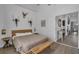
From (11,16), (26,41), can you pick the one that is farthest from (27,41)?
(11,16)

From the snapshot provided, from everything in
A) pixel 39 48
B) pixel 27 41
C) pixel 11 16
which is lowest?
pixel 39 48

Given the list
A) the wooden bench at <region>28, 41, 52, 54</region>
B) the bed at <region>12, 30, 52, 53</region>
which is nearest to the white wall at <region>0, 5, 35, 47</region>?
the bed at <region>12, 30, 52, 53</region>

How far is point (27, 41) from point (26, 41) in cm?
2

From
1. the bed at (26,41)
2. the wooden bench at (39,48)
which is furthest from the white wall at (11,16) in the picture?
the wooden bench at (39,48)

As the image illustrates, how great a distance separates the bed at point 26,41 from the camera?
4.57 ft

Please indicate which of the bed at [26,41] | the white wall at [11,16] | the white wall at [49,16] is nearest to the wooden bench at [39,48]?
the bed at [26,41]

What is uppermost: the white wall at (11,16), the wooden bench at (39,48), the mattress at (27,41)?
the white wall at (11,16)

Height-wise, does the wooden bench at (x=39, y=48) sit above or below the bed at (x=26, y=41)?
below

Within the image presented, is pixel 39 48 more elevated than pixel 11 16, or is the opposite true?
pixel 11 16

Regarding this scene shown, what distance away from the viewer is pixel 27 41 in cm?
144

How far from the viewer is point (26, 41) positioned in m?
1.43

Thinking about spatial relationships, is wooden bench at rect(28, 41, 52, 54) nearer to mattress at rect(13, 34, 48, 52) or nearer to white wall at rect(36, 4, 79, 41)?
mattress at rect(13, 34, 48, 52)

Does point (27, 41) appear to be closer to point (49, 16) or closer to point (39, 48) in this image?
point (39, 48)

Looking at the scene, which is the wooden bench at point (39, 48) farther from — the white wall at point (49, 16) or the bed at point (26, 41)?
the white wall at point (49, 16)
